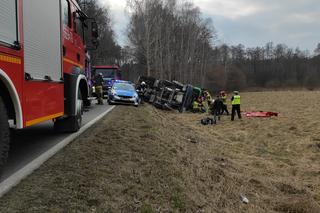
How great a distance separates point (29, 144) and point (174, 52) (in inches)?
2663

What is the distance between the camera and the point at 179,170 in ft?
25.3

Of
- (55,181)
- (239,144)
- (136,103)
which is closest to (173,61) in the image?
(136,103)

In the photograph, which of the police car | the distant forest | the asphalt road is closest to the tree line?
the distant forest

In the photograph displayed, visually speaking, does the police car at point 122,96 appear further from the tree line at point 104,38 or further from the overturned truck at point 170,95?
the tree line at point 104,38

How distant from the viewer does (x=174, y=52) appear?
248ft

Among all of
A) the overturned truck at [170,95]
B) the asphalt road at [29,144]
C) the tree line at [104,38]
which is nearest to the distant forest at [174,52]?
the tree line at [104,38]

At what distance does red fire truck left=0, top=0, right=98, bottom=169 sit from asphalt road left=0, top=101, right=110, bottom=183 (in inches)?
19.5

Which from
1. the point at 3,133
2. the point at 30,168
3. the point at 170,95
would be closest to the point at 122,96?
the point at 170,95

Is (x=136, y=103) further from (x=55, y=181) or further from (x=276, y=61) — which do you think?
(x=276, y=61)

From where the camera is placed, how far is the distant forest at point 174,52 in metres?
62.6

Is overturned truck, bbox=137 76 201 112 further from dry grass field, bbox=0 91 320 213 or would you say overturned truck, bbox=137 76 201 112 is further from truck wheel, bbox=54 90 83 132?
truck wheel, bbox=54 90 83 132

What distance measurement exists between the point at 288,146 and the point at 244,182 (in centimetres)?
790

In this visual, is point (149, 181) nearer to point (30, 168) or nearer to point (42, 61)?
point (30, 168)

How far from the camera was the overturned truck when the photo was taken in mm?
32219
